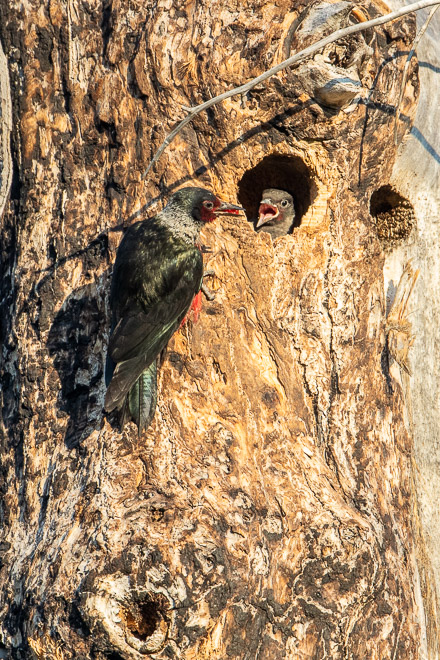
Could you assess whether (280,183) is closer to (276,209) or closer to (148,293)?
(276,209)

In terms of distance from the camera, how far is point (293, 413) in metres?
3.56

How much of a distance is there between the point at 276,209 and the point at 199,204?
1474 mm

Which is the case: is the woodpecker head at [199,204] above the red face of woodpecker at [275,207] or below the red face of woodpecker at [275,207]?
below

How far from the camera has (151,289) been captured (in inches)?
143

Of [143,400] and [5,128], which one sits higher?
[5,128]

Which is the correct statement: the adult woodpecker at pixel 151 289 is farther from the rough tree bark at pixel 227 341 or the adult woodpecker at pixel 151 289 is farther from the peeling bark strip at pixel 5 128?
the peeling bark strip at pixel 5 128

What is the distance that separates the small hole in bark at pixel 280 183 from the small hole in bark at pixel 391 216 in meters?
0.44

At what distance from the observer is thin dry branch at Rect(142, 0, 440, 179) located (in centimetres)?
320

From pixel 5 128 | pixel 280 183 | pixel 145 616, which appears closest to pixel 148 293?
pixel 5 128

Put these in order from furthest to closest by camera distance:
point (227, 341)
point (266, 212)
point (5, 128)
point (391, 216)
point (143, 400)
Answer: point (266, 212)
point (391, 216)
point (5, 128)
point (227, 341)
point (143, 400)

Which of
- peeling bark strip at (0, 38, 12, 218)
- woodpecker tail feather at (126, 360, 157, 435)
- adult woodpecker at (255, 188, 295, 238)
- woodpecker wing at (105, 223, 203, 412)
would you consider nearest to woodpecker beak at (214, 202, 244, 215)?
woodpecker wing at (105, 223, 203, 412)

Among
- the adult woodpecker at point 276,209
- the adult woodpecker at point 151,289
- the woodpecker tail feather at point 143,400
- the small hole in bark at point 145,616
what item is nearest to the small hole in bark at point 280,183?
the adult woodpecker at point 276,209

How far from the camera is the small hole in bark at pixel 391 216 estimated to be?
435 centimetres

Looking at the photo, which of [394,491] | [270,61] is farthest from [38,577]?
[270,61]
